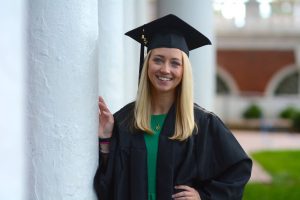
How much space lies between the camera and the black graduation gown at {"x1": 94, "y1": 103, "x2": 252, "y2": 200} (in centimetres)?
209

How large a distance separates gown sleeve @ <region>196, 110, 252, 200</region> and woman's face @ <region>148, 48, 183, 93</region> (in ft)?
0.78

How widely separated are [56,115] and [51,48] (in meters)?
0.25

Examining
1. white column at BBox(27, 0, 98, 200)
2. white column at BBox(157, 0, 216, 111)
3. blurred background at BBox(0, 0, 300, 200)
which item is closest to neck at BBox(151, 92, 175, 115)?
blurred background at BBox(0, 0, 300, 200)

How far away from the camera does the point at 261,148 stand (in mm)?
13570

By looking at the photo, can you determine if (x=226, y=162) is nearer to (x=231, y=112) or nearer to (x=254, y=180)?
(x=254, y=180)

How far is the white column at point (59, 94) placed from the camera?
1.69m

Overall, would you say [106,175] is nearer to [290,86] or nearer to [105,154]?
[105,154]

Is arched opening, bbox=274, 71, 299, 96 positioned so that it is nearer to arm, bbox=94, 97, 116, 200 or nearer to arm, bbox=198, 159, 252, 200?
arm, bbox=198, 159, 252, 200

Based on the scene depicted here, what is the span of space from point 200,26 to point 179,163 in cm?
307

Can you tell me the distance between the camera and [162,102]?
2.27m

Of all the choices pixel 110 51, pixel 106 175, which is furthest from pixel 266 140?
pixel 106 175

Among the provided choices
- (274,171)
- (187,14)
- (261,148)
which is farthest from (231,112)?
(187,14)

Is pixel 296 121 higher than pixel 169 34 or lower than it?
lower

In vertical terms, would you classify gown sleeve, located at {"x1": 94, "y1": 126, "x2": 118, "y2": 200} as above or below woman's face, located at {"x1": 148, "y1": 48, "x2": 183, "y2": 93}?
below
